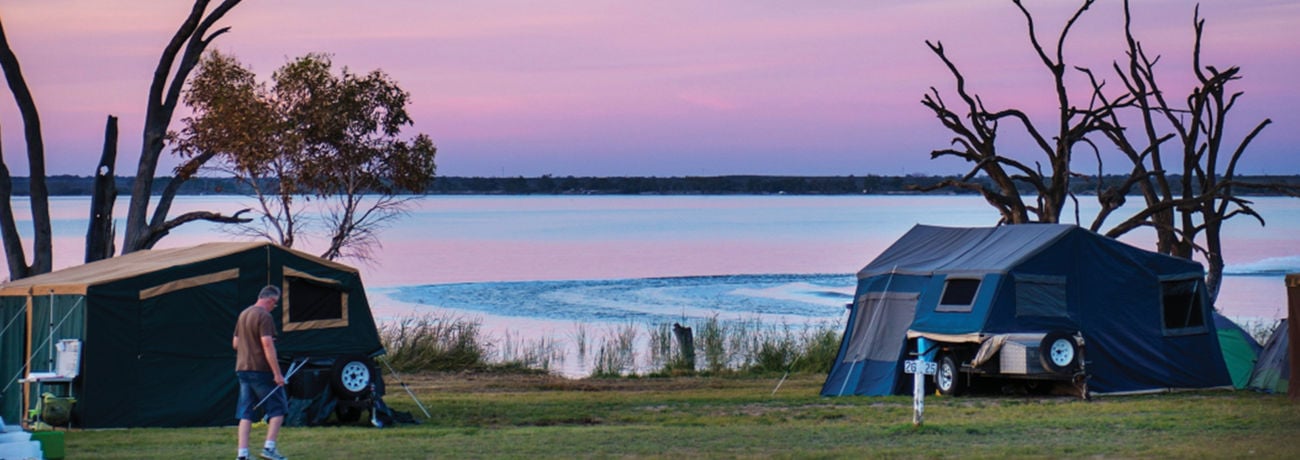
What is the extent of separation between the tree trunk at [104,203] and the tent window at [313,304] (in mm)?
9878

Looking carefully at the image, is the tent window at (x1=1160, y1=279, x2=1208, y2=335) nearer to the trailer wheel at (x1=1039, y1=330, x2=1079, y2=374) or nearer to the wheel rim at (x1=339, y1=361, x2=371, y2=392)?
the trailer wheel at (x1=1039, y1=330, x2=1079, y2=374)

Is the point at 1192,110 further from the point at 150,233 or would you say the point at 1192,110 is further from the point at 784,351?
the point at 150,233

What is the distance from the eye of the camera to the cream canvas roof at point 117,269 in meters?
17.3

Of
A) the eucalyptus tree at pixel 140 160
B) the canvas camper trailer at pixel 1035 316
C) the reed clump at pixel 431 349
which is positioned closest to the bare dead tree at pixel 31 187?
the eucalyptus tree at pixel 140 160

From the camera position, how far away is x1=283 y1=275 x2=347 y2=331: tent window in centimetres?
1817

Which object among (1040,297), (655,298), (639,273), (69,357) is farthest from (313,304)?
(639,273)

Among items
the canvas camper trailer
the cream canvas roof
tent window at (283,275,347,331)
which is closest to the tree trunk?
the cream canvas roof

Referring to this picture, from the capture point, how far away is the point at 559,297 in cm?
4616

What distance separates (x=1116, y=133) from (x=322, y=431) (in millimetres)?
17382

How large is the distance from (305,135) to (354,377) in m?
11.3

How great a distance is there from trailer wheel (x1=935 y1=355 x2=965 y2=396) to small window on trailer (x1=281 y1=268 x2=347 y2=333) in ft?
24.9

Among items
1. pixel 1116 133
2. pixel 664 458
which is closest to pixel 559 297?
pixel 1116 133

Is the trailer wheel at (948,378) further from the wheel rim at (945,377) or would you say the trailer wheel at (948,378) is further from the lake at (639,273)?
the lake at (639,273)

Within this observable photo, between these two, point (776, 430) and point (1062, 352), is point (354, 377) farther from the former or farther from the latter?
point (1062, 352)
